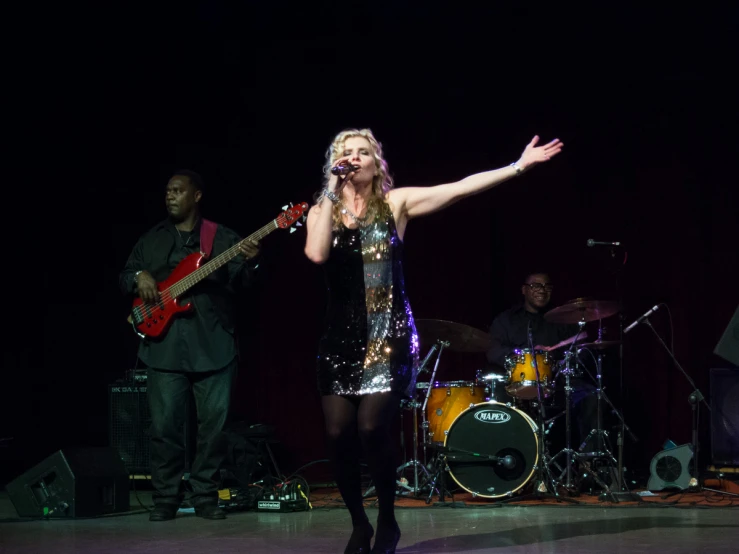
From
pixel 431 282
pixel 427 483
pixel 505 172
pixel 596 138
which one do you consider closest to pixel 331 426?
pixel 505 172

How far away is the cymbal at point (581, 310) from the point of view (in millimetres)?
6457

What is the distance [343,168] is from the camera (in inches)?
144

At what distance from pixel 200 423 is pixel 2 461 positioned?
3.09 m

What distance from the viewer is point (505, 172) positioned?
3.80 metres

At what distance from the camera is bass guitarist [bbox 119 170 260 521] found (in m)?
5.50

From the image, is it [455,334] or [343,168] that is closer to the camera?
[343,168]

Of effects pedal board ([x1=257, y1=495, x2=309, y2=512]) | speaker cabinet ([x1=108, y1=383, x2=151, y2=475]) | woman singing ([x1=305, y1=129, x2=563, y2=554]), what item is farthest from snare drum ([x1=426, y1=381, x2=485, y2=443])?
woman singing ([x1=305, y1=129, x2=563, y2=554])

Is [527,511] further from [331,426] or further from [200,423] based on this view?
[331,426]

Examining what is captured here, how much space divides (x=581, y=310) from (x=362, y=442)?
130 inches

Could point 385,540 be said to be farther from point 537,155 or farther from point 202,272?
point 202,272

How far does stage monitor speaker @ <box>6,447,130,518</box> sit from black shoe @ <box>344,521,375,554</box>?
2.47 meters

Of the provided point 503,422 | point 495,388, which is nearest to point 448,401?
point 495,388

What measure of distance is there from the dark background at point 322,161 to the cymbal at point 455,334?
1.29 meters

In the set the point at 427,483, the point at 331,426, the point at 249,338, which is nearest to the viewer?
the point at 331,426
